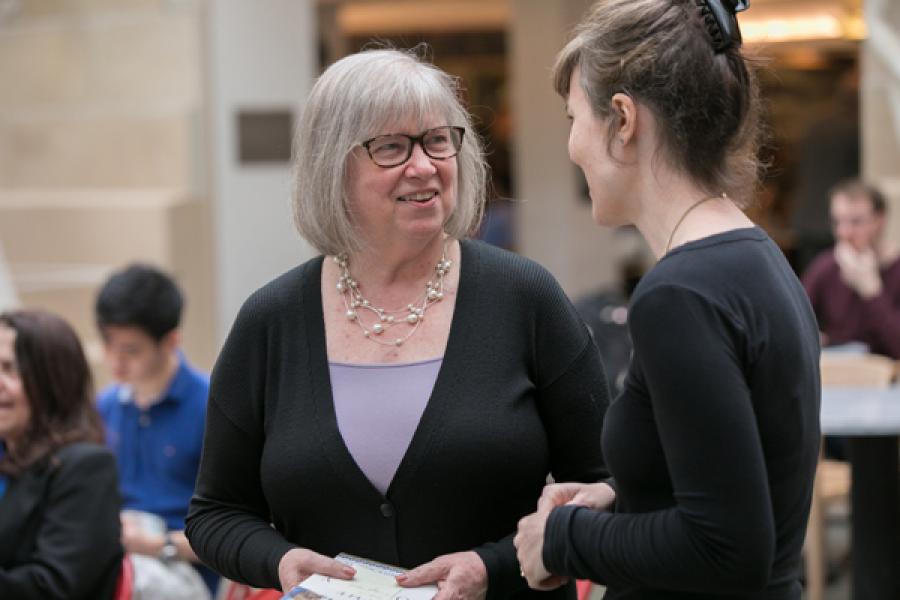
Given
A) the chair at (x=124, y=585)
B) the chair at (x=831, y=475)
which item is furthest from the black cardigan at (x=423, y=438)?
the chair at (x=831, y=475)

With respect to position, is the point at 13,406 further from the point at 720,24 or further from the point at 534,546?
the point at 720,24

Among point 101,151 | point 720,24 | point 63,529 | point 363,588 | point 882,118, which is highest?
point 720,24

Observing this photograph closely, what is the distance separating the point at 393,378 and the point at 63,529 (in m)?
1.05

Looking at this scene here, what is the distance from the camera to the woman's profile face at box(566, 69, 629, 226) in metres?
1.98

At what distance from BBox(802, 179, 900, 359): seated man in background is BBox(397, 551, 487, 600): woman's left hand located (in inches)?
181

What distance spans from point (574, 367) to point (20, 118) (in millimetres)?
6509

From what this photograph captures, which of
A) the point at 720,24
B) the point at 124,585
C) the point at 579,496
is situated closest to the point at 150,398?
the point at 124,585

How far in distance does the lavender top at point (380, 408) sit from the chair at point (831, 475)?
3.00m

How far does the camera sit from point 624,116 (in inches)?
76.5

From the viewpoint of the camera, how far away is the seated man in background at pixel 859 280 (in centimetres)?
664

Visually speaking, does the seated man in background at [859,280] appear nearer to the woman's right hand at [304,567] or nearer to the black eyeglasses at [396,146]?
A: the black eyeglasses at [396,146]

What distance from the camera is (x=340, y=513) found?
2.46 metres

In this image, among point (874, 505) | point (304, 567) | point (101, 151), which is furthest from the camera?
point (101, 151)

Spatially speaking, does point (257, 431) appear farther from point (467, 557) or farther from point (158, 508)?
point (158, 508)
